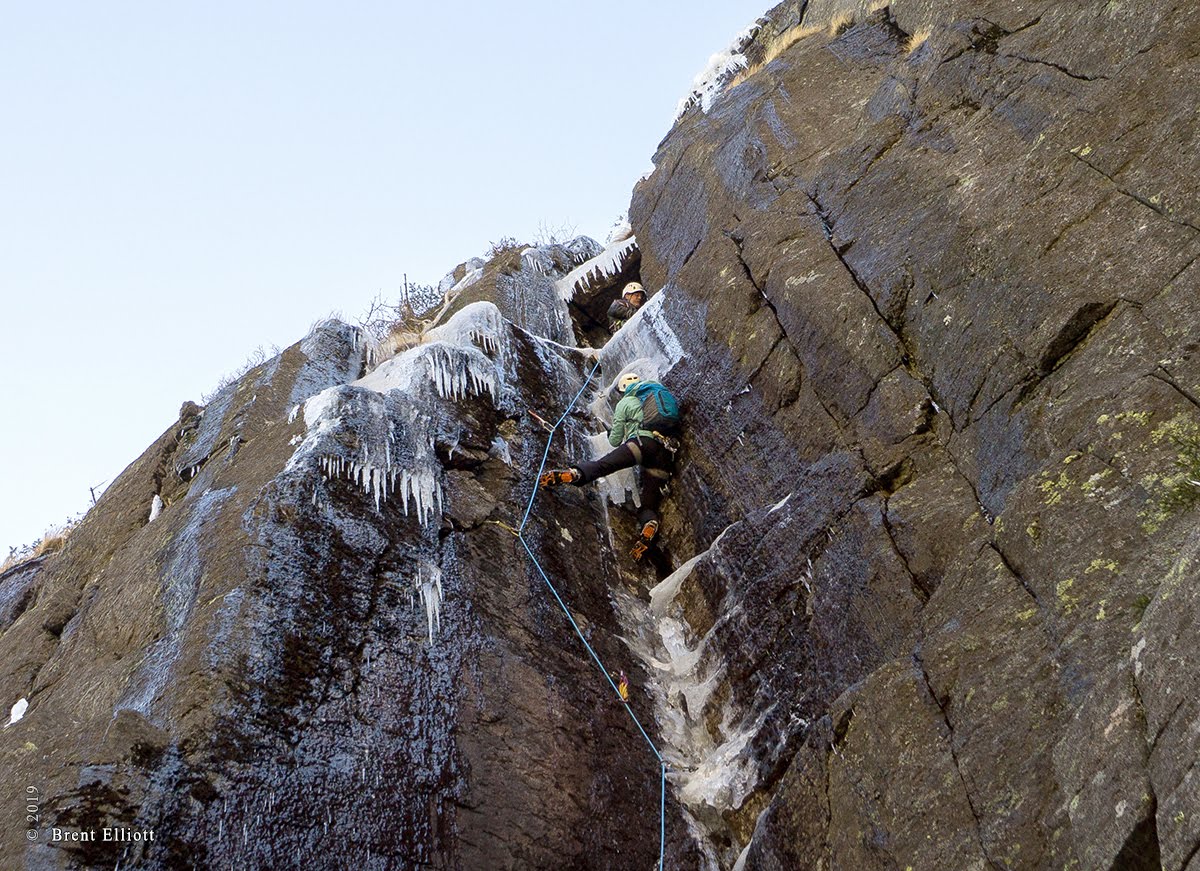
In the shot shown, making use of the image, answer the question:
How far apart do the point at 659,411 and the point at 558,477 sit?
45.3 inches

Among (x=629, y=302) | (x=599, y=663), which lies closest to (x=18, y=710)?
(x=599, y=663)

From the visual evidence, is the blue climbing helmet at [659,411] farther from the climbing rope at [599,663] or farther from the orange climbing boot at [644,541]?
the climbing rope at [599,663]

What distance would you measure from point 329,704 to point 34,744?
174cm

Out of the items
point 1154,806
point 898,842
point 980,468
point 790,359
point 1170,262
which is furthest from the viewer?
point 790,359

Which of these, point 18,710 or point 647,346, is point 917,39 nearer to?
point 647,346

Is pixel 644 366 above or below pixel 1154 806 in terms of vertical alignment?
above

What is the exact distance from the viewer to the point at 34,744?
596 centimetres

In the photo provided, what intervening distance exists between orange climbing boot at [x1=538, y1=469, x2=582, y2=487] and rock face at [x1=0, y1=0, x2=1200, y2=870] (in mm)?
187

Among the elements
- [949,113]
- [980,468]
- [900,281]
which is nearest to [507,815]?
[980,468]

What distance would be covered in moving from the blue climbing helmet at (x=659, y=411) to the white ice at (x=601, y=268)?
4.25 m

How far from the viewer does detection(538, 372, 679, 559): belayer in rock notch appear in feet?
30.1

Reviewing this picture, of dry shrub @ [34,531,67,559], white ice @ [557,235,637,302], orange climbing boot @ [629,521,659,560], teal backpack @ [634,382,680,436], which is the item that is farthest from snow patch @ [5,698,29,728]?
white ice @ [557,235,637,302]

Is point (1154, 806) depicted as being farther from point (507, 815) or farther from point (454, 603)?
point (454, 603)

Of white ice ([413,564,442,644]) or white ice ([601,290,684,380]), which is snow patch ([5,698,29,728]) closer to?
white ice ([413,564,442,644])
